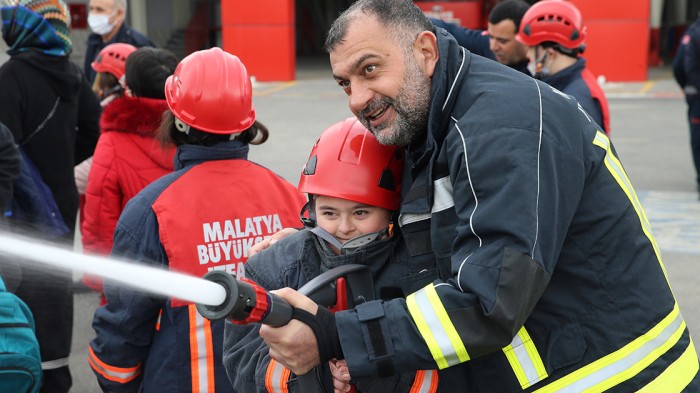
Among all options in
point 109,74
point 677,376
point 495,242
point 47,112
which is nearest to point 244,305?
point 495,242

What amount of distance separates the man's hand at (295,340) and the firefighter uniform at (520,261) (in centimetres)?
7

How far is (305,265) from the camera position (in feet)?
8.03

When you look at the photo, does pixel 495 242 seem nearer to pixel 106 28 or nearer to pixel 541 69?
pixel 541 69

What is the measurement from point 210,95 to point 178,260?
596mm

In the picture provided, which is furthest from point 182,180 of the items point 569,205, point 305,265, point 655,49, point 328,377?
point 655,49

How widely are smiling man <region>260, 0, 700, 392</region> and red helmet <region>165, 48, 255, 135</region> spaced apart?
1047mm

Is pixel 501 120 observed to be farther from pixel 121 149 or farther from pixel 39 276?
pixel 39 276

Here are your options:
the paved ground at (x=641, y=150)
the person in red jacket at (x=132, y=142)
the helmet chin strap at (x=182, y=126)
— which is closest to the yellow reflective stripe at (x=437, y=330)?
the helmet chin strap at (x=182, y=126)

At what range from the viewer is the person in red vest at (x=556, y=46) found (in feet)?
17.7

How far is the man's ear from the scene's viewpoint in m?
2.18

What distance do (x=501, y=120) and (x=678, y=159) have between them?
10.5 meters

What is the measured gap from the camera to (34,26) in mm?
4789

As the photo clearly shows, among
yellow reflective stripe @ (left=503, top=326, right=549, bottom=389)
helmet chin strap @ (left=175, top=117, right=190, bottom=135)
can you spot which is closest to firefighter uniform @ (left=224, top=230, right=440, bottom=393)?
yellow reflective stripe @ (left=503, top=326, right=549, bottom=389)

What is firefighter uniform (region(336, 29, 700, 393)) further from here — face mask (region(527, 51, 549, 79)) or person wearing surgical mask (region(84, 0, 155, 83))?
person wearing surgical mask (region(84, 0, 155, 83))
